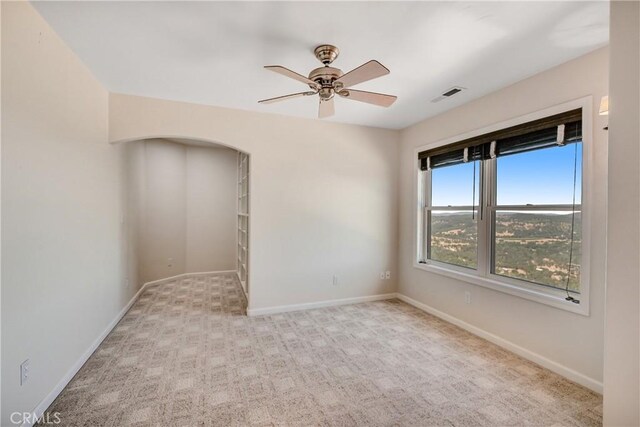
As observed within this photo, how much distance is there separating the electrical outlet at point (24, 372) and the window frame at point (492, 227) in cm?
386

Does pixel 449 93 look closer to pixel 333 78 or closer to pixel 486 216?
pixel 486 216

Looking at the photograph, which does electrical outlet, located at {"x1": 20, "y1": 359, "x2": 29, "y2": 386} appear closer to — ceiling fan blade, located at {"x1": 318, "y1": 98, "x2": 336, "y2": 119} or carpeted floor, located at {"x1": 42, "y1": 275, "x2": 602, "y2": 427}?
carpeted floor, located at {"x1": 42, "y1": 275, "x2": 602, "y2": 427}

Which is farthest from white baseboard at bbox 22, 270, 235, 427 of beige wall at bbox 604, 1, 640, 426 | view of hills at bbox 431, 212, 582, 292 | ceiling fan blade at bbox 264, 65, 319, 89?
view of hills at bbox 431, 212, 582, 292

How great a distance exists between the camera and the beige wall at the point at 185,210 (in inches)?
197

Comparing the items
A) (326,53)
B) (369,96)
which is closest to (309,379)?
(369,96)

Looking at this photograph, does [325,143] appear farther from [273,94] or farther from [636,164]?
[636,164]

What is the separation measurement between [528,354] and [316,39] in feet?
10.9

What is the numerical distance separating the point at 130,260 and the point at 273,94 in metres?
3.05

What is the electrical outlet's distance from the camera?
1.74 meters

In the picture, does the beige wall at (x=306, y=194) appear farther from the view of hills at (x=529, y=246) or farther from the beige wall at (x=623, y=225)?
the beige wall at (x=623, y=225)

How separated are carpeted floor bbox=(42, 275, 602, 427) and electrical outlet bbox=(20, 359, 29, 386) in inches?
14.8

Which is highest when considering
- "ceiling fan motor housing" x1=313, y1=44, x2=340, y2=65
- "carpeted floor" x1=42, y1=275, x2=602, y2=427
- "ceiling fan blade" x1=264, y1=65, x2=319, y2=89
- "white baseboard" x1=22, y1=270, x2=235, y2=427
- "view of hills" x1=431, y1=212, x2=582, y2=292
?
"ceiling fan motor housing" x1=313, y1=44, x2=340, y2=65

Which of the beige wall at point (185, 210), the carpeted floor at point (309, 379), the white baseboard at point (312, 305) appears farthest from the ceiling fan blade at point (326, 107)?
the beige wall at point (185, 210)

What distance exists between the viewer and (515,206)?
2961mm
